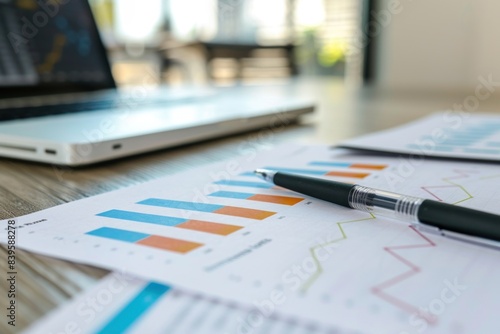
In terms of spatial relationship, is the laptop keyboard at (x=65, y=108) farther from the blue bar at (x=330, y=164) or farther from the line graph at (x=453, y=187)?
the line graph at (x=453, y=187)

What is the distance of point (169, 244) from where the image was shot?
0.77 feet

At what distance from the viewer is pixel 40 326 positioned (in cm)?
17

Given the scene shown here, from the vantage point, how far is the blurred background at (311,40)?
2.00m

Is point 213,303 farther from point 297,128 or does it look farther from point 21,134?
point 297,128

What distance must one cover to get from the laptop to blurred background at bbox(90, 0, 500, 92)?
1.44 ft

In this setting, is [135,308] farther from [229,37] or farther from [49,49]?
[229,37]

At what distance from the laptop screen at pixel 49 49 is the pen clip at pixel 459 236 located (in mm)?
647

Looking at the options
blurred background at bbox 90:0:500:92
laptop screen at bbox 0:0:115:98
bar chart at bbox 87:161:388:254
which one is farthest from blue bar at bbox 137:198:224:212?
blurred background at bbox 90:0:500:92

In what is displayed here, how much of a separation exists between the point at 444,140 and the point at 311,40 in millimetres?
2824

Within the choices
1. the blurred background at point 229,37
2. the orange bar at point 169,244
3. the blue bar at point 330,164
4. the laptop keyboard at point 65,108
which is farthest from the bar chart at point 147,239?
the blurred background at point 229,37

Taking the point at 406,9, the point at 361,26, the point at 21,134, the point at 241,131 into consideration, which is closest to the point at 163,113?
the point at 241,131

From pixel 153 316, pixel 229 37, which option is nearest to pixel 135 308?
pixel 153 316

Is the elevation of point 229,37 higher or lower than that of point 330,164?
higher

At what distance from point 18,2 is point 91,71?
0.15 m
